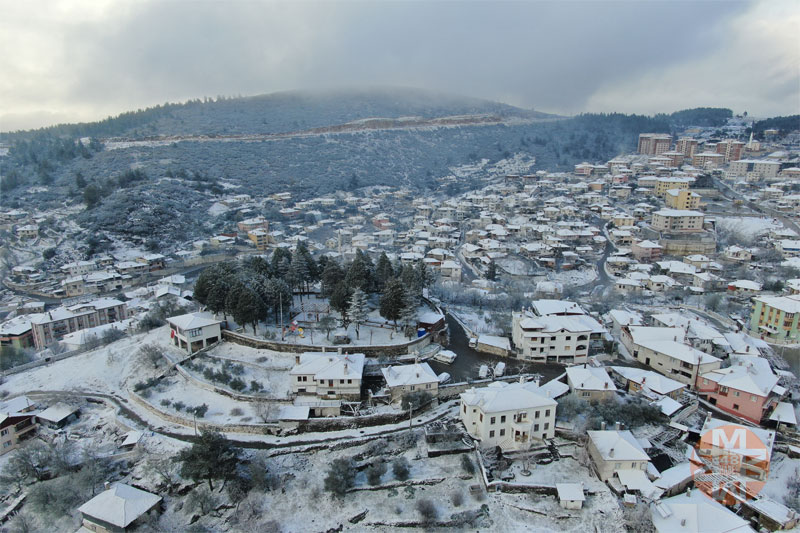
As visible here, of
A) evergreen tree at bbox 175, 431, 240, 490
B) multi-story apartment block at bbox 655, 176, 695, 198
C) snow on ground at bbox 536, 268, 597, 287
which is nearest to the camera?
evergreen tree at bbox 175, 431, 240, 490

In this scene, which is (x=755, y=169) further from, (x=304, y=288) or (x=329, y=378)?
(x=329, y=378)

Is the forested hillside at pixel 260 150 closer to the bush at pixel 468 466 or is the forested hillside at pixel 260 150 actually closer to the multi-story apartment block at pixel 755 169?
the multi-story apartment block at pixel 755 169

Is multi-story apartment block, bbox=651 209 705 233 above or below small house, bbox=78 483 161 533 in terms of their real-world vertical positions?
above

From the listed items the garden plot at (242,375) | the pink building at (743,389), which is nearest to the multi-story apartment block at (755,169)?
the pink building at (743,389)

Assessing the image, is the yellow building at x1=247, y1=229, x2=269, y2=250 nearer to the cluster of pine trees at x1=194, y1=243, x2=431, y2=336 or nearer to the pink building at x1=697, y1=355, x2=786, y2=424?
the cluster of pine trees at x1=194, y1=243, x2=431, y2=336

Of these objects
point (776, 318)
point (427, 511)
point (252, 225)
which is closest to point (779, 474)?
point (427, 511)

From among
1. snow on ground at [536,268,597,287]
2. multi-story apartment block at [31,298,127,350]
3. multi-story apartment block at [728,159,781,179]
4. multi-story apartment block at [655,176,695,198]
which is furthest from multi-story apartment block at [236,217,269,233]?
multi-story apartment block at [728,159,781,179]

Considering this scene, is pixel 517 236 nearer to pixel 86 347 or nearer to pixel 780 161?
pixel 86 347
